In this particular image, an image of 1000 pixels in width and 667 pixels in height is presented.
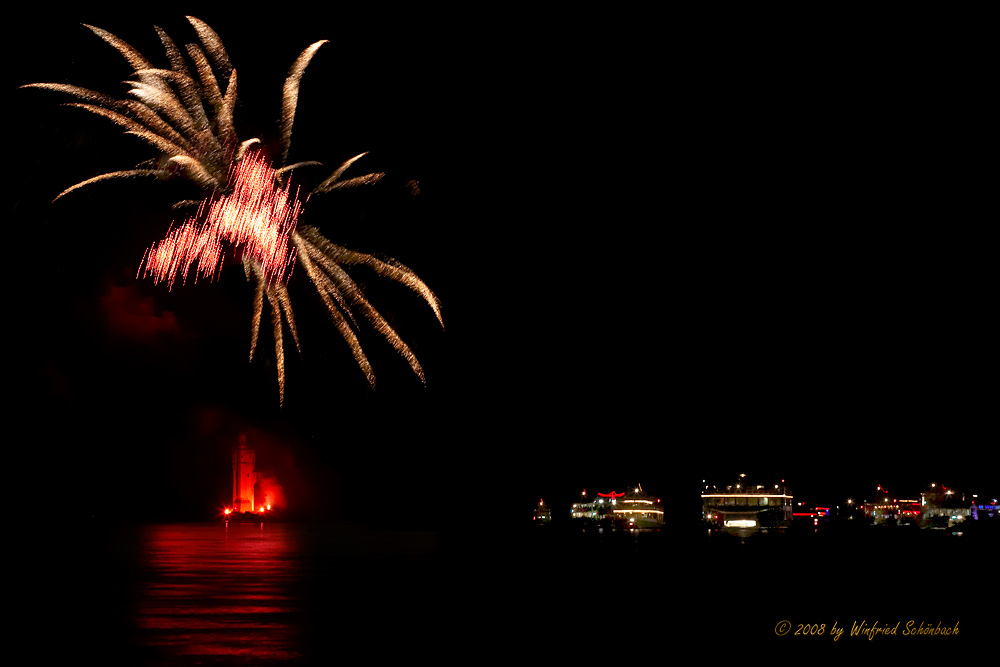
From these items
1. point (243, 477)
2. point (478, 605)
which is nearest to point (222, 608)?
point (478, 605)

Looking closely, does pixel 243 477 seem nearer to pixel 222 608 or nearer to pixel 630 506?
pixel 222 608

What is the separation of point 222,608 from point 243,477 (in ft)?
179

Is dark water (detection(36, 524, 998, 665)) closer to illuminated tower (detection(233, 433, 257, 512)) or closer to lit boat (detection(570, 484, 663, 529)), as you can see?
illuminated tower (detection(233, 433, 257, 512))

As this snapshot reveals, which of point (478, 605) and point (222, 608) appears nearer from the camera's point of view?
point (222, 608)

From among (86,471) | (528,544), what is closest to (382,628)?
(528,544)

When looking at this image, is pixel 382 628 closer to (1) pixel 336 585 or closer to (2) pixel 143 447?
(1) pixel 336 585

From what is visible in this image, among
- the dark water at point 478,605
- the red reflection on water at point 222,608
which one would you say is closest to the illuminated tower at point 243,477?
the dark water at point 478,605

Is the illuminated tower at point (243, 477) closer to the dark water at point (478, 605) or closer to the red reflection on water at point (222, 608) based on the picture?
the dark water at point (478, 605)

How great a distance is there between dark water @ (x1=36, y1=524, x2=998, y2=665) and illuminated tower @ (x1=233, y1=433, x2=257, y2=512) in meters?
36.8

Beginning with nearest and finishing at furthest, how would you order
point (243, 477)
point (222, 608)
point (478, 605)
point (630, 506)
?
point (222, 608) → point (478, 605) → point (243, 477) → point (630, 506)

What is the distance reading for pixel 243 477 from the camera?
65.5 metres

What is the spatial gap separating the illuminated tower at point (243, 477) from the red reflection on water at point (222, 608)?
38.3m

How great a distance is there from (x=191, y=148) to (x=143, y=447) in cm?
4031

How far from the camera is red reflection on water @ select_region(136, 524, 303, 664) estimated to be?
32.4 feet
